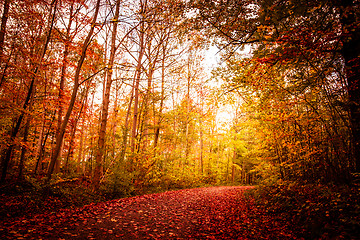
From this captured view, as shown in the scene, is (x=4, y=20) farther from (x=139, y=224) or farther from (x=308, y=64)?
(x=308, y=64)

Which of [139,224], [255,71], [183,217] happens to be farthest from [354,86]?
[139,224]

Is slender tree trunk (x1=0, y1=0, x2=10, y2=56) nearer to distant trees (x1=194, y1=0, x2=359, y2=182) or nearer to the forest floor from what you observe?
the forest floor

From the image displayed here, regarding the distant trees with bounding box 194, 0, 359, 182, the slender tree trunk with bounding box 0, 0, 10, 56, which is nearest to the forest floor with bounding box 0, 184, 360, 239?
the distant trees with bounding box 194, 0, 359, 182

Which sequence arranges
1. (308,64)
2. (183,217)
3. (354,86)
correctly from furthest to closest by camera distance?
(183,217) → (308,64) → (354,86)

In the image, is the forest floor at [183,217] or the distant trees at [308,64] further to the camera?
the distant trees at [308,64]

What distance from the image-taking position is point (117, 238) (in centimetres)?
374

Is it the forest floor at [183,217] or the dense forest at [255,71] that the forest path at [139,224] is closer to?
the forest floor at [183,217]

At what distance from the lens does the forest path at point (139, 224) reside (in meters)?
3.65

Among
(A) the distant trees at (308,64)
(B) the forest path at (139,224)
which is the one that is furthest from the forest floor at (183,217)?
(A) the distant trees at (308,64)

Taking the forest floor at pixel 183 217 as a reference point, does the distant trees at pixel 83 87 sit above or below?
above

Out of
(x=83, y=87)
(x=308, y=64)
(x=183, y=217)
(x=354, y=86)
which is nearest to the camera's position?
(x=354, y=86)

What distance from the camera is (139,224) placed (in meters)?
4.57

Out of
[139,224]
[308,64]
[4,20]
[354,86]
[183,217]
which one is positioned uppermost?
[4,20]

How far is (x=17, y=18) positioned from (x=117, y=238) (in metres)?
8.86
